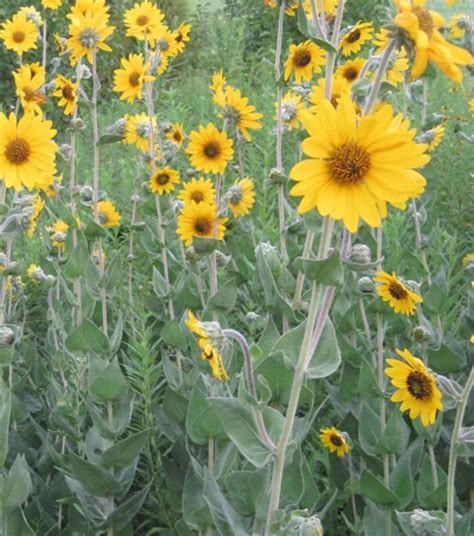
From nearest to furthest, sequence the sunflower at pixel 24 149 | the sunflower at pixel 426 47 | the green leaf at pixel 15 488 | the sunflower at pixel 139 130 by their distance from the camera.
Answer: the sunflower at pixel 426 47 < the green leaf at pixel 15 488 < the sunflower at pixel 24 149 < the sunflower at pixel 139 130

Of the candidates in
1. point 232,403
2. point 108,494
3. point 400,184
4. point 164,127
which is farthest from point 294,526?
point 164,127

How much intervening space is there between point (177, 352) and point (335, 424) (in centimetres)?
58

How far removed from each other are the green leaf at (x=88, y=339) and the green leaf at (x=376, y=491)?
848 mm

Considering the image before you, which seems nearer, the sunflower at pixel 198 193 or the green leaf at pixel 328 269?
the green leaf at pixel 328 269

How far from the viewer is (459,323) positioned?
2.82 metres

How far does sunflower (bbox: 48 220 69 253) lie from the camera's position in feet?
9.43

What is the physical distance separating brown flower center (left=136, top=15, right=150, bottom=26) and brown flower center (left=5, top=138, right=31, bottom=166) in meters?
1.08

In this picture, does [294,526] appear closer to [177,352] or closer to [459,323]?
[177,352]

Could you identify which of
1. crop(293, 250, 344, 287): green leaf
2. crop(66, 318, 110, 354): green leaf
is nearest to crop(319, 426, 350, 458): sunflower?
crop(66, 318, 110, 354): green leaf

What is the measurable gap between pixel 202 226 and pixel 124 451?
88 cm

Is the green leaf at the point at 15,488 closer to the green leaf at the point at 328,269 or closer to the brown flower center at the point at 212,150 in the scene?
the green leaf at the point at 328,269

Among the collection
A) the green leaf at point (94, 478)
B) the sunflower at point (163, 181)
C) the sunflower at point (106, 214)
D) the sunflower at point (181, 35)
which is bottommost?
the green leaf at point (94, 478)

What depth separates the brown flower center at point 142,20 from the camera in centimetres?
307

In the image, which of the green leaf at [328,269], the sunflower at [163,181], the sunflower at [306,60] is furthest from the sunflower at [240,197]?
A: the green leaf at [328,269]
